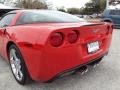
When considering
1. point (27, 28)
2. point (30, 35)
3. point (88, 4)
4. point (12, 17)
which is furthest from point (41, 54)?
point (88, 4)

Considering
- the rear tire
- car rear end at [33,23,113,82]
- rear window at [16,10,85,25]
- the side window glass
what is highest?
rear window at [16,10,85,25]

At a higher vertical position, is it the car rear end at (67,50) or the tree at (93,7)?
the car rear end at (67,50)

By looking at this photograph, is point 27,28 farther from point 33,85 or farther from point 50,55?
point 33,85

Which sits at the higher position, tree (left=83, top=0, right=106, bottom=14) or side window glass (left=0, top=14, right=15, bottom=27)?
side window glass (left=0, top=14, right=15, bottom=27)

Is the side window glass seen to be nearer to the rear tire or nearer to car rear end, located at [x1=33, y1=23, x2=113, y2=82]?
the rear tire

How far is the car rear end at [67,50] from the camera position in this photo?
3072mm

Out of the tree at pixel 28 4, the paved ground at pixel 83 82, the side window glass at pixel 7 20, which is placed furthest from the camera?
the tree at pixel 28 4

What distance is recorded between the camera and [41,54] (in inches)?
119

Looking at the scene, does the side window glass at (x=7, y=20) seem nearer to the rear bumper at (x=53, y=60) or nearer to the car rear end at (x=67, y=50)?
the rear bumper at (x=53, y=60)

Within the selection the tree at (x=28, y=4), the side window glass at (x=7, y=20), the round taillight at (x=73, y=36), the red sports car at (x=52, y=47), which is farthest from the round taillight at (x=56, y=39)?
the tree at (x=28, y=4)

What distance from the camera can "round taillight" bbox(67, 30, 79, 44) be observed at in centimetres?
324

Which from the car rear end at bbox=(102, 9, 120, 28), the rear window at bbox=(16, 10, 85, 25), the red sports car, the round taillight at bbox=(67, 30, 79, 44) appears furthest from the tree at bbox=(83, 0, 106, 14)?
the round taillight at bbox=(67, 30, 79, 44)

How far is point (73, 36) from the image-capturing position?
328 cm

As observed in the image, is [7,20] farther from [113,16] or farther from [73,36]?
[113,16]
